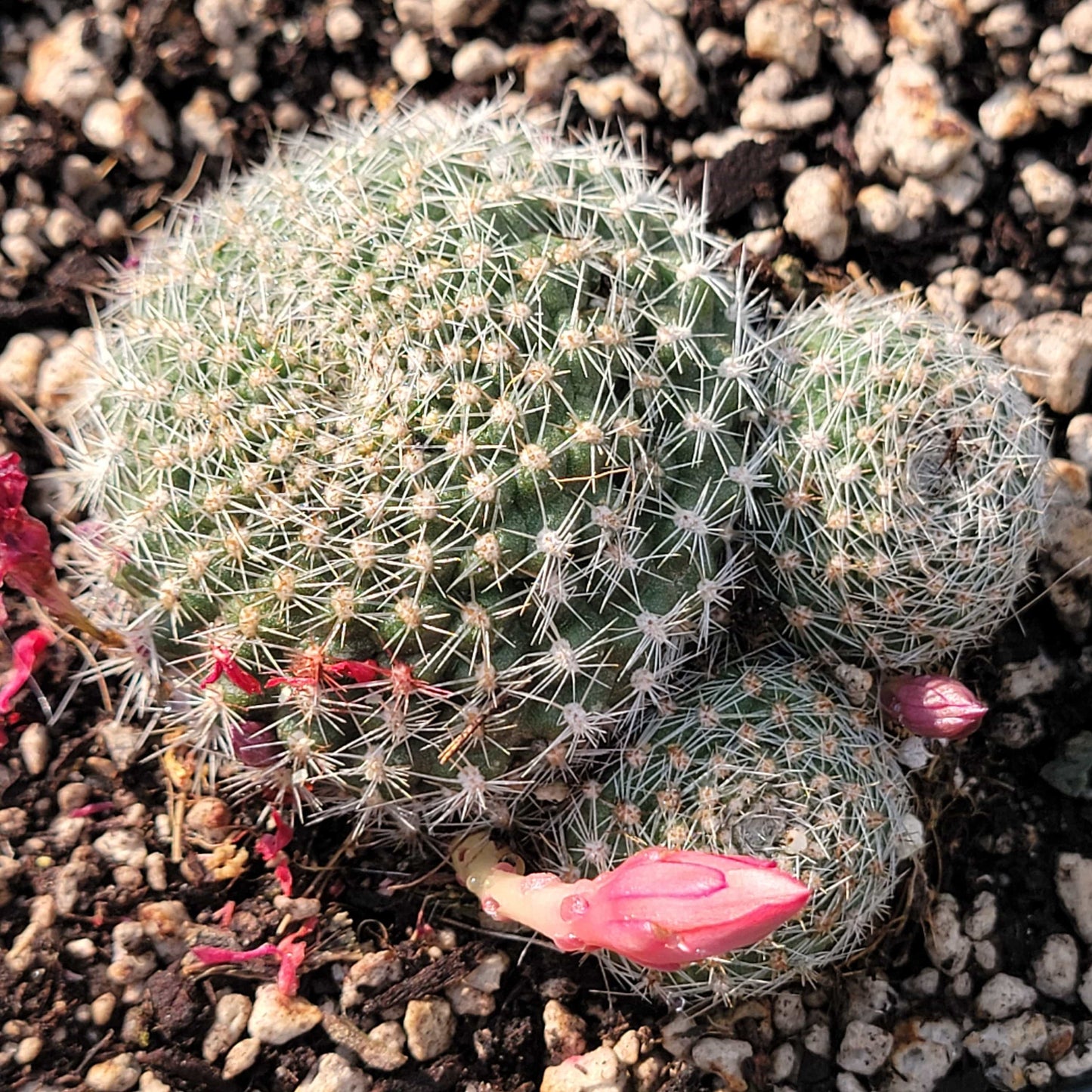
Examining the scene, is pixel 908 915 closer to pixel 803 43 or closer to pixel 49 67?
pixel 803 43

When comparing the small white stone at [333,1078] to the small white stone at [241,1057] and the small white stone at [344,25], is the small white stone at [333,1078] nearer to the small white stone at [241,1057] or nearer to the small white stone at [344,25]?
the small white stone at [241,1057]

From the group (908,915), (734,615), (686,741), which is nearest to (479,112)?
(734,615)

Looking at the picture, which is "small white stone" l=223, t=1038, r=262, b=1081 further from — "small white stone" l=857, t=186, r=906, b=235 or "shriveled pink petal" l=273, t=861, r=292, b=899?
"small white stone" l=857, t=186, r=906, b=235

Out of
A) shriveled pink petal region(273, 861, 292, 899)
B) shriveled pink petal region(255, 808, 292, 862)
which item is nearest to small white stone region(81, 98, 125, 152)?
shriveled pink petal region(255, 808, 292, 862)

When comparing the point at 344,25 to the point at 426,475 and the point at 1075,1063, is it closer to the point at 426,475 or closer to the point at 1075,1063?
the point at 426,475

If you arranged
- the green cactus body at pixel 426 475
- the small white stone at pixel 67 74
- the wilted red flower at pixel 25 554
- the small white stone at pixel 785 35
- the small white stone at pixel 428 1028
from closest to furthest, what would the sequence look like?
the green cactus body at pixel 426 475 → the wilted red flower at pixel 25 554 → the small white stone at pixel 428 1028 → the small white stone at pixel 785 35 → the small white stone at pixel 67 74

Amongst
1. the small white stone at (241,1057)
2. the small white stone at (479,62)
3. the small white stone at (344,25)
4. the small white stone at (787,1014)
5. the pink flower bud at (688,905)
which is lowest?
the small white stone at (787,1014)

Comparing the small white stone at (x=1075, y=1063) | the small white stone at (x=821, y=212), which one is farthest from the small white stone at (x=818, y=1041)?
the small white stone at (x=821, y=212)
